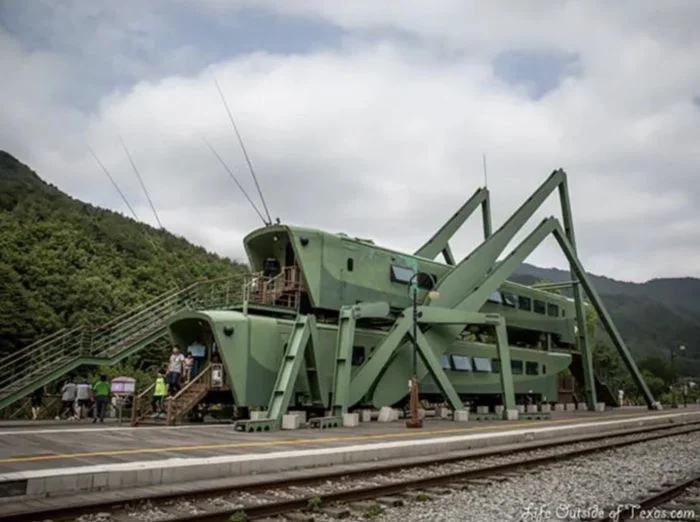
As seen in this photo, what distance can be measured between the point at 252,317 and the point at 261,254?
526 centimetres

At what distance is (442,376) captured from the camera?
80.4 ft

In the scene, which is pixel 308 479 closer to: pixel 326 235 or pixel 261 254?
pixel 326 235

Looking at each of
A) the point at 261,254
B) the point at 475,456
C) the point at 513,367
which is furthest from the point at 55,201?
the point at 475,456

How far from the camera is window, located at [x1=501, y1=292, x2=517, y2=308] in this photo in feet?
111

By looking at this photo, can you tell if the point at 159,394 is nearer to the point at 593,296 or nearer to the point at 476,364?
the point at 476,364

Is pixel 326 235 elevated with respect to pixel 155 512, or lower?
elevated

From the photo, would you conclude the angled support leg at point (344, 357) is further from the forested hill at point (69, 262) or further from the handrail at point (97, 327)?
the forested hill at point (69, 262)

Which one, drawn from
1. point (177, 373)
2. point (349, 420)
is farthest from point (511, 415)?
point (177, 373)

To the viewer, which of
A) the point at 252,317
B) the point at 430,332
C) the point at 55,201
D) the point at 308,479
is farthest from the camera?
the point at 55,201

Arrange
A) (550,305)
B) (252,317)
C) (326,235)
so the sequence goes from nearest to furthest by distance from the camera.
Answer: (252,317) → (326,235) → (550,305)

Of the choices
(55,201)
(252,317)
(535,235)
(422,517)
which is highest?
(55,201)

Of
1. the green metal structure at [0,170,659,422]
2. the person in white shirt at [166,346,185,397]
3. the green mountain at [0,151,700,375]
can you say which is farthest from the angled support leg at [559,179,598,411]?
the green mountain at [0,151,700,375]

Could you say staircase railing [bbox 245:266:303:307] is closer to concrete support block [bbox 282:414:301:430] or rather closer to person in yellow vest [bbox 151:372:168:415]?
person in yellow vest [bbox 151:372:168:415]

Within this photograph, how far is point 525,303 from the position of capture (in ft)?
118
